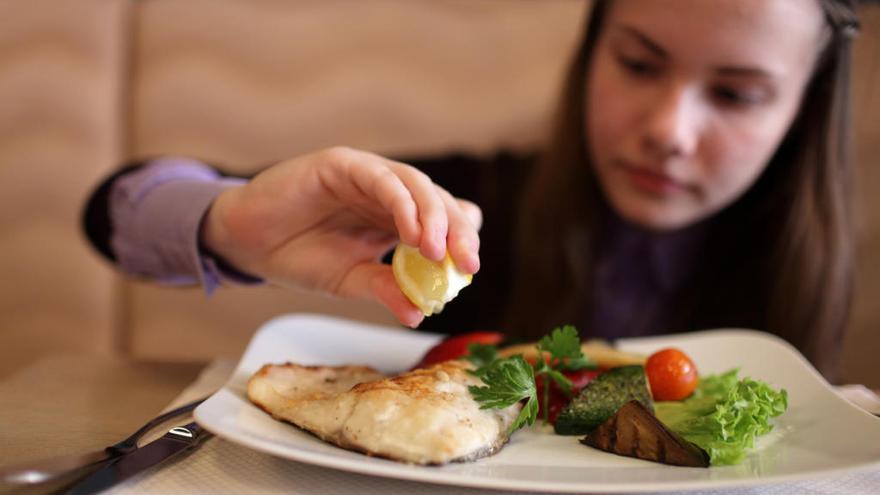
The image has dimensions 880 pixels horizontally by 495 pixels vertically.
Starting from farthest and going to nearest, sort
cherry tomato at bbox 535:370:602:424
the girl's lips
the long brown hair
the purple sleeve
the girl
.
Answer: the long brown hair, the girl's lips, the purple sleeve, the girl, cherry tomato at bbox 535:370:602:424

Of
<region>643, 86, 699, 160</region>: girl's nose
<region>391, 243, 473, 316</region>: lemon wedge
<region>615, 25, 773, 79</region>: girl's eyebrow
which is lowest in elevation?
<region>391, 243, 473, 316</region>: lemon wedge

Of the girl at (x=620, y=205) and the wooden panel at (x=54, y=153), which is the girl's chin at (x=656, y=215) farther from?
the wooden panel at (x=54, y=153)

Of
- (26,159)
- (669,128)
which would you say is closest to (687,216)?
(669,128)

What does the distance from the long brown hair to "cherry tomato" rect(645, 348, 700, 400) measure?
85 cm

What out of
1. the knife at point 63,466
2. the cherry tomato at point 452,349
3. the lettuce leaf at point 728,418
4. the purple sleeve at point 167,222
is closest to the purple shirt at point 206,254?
the purple sleeve at point 167,222

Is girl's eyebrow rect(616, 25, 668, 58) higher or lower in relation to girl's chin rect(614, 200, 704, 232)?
higher

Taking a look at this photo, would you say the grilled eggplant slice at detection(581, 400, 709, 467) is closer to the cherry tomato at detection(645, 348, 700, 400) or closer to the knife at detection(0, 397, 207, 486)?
the cherry tomato at detection(645, 348, 700, 400)

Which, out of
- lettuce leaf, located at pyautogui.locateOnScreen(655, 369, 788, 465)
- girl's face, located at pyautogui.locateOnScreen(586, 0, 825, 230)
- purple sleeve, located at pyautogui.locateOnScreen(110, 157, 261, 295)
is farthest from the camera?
girl's face, located at pyautogui.locateOnScreen(586, 0, 825, 230)

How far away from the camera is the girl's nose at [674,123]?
1348 millimetres

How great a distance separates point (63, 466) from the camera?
66 cm

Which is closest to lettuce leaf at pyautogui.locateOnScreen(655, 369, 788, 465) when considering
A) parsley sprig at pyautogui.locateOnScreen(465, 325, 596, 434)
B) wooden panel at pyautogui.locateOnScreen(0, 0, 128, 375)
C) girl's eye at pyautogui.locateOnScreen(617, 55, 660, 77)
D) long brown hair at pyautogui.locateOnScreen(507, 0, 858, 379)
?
parsley sprig at pyautogui.locateOnScreen(465, 325, 596, 434)

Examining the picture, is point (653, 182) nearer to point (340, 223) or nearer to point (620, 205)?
point (620, 205)

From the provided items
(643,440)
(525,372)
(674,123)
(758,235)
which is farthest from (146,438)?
(758,235)

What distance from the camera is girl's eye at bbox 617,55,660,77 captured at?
1435mm
